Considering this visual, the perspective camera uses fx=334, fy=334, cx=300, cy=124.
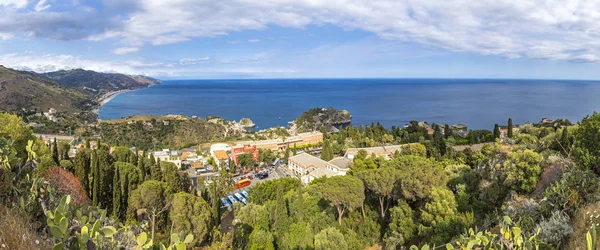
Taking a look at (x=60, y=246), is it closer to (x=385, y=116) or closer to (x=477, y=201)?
(x=477, y=201)

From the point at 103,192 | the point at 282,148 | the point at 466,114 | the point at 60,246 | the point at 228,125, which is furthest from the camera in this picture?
the point at 466,114

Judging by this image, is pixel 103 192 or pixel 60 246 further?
pixel 103 192

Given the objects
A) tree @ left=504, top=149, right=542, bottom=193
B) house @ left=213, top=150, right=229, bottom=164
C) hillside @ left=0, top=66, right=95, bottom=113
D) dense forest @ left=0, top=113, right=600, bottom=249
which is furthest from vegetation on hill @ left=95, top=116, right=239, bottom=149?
tree @ left=504, top=149, right=542, bottom=193

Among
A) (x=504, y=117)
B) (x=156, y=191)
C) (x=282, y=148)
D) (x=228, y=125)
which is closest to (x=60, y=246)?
(x=156, y=191)

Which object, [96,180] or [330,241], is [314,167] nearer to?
[96,180]

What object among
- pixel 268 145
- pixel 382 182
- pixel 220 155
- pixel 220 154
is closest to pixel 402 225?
pixel 382 182

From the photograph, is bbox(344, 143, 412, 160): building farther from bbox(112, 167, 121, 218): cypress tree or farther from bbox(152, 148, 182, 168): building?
bbox(112, 167, 121, 218): cypress tree
